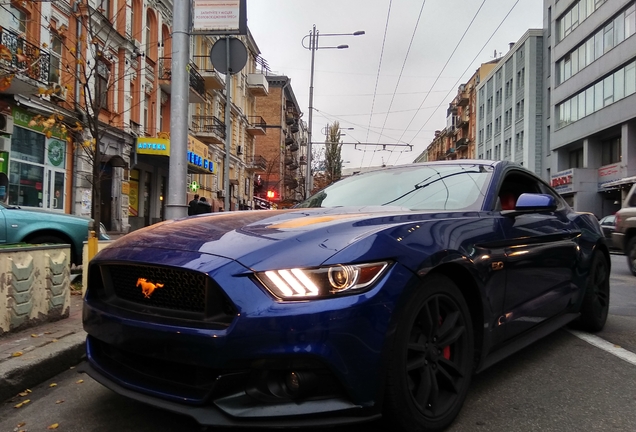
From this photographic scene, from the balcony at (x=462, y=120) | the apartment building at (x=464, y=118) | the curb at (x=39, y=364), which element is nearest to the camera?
the curb at (x=39, y=364)

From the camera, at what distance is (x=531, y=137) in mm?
43000

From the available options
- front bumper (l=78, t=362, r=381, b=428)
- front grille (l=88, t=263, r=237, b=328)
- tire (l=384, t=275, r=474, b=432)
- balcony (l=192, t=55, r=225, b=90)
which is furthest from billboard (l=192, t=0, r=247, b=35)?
balcony (l=192, t=55, r=225, b=90)

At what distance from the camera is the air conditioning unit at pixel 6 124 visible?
1288 centimetres

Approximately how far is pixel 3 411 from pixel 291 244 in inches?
79.1

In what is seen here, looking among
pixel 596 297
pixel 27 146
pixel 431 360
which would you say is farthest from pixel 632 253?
pixel 27 146

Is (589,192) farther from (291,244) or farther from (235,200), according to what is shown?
(291,244)

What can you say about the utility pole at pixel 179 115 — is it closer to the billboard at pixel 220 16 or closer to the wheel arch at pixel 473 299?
the billboard at pixel 220 16

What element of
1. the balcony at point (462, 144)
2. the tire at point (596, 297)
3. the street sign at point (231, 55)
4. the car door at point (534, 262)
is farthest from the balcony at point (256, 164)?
the car door at point (534, 262)

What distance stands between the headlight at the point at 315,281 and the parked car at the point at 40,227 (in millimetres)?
6044

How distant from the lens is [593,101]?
104 ft

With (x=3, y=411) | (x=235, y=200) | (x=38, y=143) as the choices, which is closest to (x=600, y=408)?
(x=3, y=411)

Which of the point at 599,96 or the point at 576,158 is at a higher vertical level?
the point at 599,96

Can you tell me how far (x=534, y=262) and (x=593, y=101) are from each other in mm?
33813

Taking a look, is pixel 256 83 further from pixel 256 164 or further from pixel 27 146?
pixel 27 146
